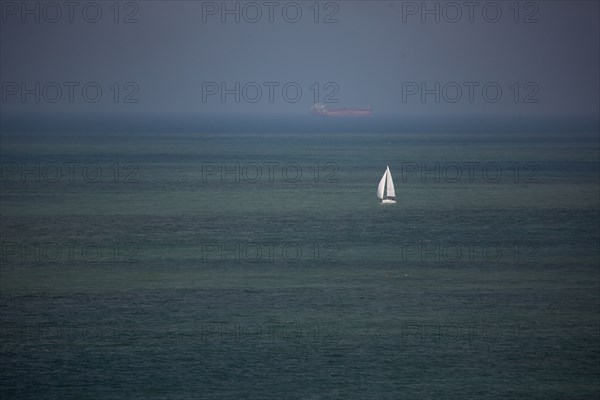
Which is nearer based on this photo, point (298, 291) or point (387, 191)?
point (298, 291)

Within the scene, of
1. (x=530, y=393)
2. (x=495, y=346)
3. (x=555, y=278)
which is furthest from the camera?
(x=555, y=278)

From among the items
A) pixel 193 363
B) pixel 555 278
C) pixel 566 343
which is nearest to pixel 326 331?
pixel 193 363

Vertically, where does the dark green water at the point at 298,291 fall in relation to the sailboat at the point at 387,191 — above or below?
below

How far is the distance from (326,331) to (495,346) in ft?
19.8

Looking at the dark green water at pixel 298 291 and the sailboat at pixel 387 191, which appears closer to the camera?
→ the dark green water at pixel 298 291

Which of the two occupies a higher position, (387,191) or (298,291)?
(387,191)

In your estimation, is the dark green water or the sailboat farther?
the sailboat

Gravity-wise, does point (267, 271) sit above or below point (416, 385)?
above

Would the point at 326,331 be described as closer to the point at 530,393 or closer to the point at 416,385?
the point at 416,385

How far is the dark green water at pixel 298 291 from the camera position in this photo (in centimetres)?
3088

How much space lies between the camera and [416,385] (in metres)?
30.3

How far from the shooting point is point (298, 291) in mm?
41625

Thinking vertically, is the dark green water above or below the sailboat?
below

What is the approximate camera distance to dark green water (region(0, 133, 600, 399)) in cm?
3088
